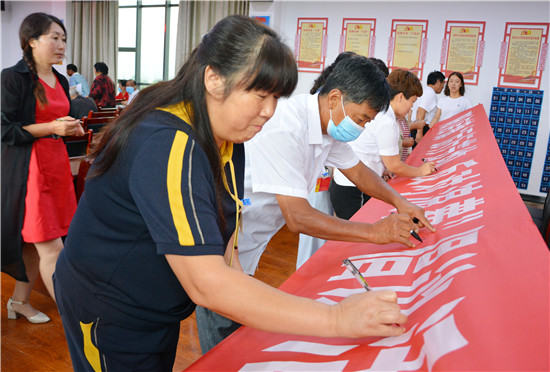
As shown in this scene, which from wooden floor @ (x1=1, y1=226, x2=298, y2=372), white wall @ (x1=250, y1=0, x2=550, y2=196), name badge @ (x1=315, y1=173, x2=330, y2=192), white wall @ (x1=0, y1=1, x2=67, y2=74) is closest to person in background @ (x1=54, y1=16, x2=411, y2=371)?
wooden floor @ (x1=1, y1=226, x2=298, y2=372)

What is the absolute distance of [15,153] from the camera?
218 cm

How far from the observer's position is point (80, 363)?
37.6 inches

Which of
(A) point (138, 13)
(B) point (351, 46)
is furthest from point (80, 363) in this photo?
(A) point (138, 13)

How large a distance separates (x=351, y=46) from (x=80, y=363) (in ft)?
22.9

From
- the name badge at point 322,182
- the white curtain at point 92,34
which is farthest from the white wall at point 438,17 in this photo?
the name badge at point 322,182

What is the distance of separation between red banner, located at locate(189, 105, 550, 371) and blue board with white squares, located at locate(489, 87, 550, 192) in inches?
212

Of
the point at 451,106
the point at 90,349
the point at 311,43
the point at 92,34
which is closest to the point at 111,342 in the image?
the point at 90,349

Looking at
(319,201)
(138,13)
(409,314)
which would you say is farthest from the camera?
(138,13)

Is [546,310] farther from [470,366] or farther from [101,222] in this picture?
[101,222]

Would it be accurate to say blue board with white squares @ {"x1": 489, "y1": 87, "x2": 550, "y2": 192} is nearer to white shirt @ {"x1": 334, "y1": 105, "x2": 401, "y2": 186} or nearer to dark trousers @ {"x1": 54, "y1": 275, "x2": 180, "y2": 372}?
white shirt @ {"x1": 334, "y1": 105, "x2": 401, "y2": 186}

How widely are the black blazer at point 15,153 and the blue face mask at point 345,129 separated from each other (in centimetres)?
142

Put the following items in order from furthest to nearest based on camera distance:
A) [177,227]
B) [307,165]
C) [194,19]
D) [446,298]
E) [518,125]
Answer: [194,19], [518,125], [307,165], [446,298], [177,227]

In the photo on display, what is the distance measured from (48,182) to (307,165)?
137cm

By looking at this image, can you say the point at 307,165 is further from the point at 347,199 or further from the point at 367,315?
the point at 347,199
